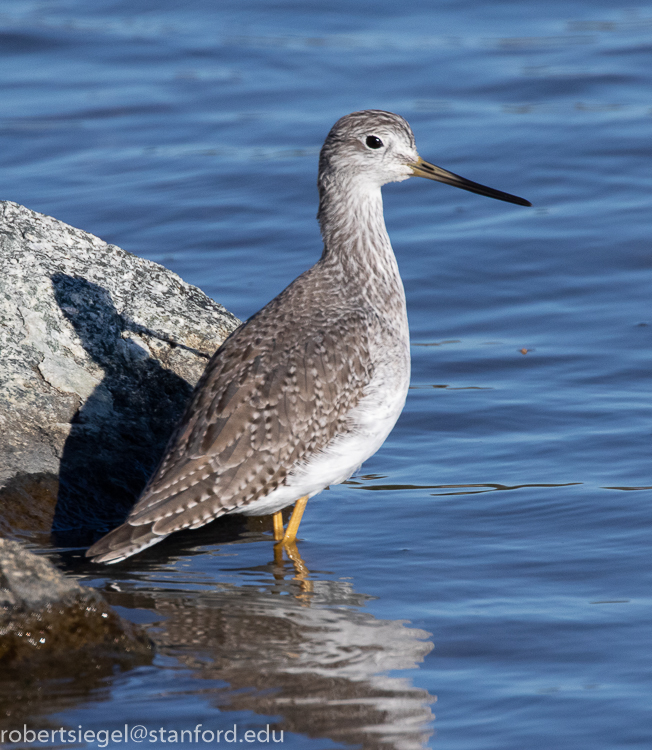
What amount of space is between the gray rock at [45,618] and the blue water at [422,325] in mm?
171

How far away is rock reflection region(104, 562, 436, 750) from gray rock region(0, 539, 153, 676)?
481mm

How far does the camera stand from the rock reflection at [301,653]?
518 centimetres

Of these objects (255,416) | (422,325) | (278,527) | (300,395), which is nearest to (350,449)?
(300,395)

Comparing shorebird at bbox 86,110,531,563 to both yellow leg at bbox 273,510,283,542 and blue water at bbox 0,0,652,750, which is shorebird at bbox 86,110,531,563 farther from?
blue water at bbox 0,0,652,750

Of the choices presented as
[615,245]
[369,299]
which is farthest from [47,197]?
[369,299]

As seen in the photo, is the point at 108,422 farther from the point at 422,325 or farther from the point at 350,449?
the point at 422,325

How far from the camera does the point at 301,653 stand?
578 centimetres

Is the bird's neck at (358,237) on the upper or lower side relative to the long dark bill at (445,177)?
lower

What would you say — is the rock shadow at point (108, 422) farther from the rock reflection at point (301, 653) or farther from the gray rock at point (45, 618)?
the gray rock at point (45, 618)

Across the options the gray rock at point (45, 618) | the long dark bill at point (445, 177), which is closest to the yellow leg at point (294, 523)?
the gray rock at point (45, 618)

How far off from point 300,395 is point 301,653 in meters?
1.54

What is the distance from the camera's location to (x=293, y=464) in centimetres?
660

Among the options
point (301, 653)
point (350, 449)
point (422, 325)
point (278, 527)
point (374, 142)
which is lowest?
point (301, 653)

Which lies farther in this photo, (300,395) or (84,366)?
(84,366)
